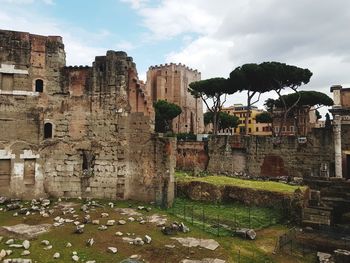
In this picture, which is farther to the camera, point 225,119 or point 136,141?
point 225,119

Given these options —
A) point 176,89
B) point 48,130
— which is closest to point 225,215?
point 48,130

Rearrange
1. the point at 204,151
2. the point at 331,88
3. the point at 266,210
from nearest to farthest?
the point at 266,210
the point at 331,88
the point at 204,151

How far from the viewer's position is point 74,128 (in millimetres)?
18922

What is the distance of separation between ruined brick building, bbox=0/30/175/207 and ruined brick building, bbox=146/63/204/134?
58.3m

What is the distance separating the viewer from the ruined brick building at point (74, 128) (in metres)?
17.9

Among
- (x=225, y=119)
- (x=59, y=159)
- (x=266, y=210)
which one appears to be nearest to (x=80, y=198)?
(x=59, y=159)

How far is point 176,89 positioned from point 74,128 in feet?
203

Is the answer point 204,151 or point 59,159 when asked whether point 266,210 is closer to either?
point 59,159

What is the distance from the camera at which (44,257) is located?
10359mm

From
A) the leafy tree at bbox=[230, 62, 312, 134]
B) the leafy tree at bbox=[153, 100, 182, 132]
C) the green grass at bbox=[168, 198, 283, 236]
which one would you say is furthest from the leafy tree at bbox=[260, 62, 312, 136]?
the leafy tree at bbox=[153, 100, 182, 132]

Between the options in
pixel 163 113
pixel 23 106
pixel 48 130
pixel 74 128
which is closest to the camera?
pixel 23 106

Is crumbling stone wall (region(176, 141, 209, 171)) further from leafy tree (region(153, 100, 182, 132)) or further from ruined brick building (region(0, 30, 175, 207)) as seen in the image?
leafy tree (region(153, 100, 182, 132))

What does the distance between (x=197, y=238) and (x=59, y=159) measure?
384 inches

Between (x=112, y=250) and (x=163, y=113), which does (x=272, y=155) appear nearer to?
(x=112, y=250)
